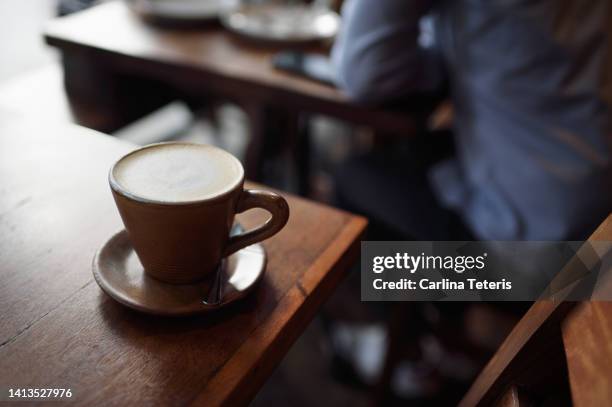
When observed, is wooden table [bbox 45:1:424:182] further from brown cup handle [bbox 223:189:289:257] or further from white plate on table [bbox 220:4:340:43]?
brown cup handle [bbox 223:189:289:257]

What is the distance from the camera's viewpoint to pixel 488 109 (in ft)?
3.48

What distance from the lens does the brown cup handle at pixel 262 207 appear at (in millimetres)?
497

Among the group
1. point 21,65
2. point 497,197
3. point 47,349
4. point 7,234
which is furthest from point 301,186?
point 21,65

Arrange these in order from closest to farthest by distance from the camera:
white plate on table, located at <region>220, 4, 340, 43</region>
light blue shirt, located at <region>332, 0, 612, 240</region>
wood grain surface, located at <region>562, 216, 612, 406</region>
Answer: wood grain surface, located at <region>562, 216, 612, 406</region> < light blue shirt, located at <region>332, 0, 612, 240</region> < white plate on table, located at <region>220, 4, 340, 43</region>

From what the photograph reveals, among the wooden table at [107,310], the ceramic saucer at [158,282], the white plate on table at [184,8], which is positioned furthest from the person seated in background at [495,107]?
the ceramic saucer at [158,282]

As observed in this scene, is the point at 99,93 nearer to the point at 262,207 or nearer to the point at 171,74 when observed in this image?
the point at 171,74

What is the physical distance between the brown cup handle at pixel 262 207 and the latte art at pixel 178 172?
0.08 feet

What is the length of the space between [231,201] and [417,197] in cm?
78

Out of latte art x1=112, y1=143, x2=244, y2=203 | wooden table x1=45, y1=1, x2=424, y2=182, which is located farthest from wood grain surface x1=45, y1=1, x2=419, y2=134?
latte art x1=112, y1=143, x2=244, y2=203

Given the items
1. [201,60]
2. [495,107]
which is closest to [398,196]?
[495,107]

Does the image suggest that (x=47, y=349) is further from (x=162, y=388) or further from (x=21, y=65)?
(x=21, y=65)

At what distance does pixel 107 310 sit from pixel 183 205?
12 cm

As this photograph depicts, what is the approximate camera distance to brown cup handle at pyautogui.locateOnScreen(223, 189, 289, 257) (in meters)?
0.50

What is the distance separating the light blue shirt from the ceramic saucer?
0.62 m
